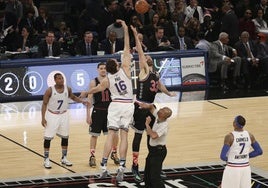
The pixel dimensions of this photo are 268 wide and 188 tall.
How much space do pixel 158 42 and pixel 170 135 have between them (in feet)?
21.0

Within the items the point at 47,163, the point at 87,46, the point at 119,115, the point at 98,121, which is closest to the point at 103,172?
the point at 119,115

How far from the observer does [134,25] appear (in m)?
27.8

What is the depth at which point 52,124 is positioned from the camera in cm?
1822

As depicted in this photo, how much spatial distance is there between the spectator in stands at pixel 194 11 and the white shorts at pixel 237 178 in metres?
15.2

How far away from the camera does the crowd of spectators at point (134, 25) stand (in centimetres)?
2658

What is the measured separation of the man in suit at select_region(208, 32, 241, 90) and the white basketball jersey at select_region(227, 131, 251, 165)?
1202 cm

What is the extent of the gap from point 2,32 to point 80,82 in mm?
3803

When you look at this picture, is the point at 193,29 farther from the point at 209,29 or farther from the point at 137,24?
the point at 137,24

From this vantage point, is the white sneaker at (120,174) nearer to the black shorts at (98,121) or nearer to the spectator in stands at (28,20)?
the black shorts at (98,121)

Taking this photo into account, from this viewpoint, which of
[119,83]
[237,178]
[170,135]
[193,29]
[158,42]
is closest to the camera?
[237,178]

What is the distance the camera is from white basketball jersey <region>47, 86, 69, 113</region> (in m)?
18.2

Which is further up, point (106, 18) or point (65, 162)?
point (106, 18)

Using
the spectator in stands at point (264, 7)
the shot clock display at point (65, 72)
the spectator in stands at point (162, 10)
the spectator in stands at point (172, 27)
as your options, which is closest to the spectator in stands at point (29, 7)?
the shot clock display at point (65, 72)

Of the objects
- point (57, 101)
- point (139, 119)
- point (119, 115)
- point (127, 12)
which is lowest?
point (139, 119)
